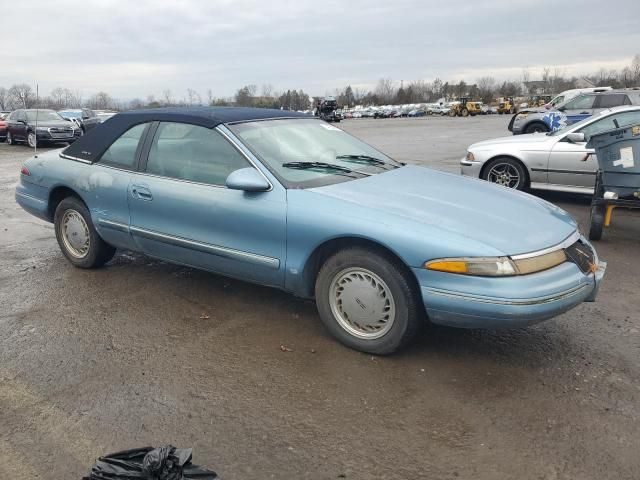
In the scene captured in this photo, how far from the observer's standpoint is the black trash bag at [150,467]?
2.04 m

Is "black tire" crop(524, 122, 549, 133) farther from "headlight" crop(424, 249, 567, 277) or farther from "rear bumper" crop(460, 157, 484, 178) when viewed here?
"headlight" crop(424, 249, 567, 277)

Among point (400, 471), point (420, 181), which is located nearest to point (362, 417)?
point (400, 471)

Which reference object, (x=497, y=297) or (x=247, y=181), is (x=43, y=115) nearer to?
(x=247, y=181)

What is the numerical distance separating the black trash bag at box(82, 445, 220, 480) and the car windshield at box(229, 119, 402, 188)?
207 centimetres

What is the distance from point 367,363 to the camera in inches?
136

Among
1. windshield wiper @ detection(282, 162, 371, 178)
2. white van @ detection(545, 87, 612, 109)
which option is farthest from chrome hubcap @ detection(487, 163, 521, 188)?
white van @ detection(545, 87, 612, 109)

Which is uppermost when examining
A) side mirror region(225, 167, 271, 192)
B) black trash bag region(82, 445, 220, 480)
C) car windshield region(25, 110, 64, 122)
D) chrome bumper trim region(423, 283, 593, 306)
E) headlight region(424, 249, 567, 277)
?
car windshield region(25, 110, 64, 122)

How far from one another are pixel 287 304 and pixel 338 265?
39.0 inches

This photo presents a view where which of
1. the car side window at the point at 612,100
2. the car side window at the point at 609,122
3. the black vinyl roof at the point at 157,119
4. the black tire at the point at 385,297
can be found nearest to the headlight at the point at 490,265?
the black tire at the point at 385,297

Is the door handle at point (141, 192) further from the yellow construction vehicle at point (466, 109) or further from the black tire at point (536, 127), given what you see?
the yellow construction vehicle at point (466, 109)

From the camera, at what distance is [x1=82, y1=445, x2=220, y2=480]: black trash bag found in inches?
80.3

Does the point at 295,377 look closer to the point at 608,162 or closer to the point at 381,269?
the point at 381,269

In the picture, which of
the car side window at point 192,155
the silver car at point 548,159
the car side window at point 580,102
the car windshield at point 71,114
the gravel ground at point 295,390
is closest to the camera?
the gravel ground at point 295,390

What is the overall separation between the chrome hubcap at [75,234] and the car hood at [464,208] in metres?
2.62
